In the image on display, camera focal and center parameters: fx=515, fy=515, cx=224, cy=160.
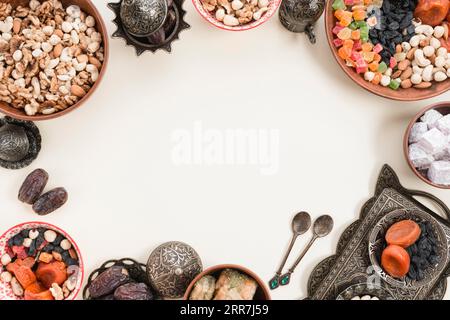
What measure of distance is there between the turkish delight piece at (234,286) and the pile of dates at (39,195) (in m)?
0.41

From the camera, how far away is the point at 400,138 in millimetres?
1267

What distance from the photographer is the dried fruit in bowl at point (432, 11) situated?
3.82ft

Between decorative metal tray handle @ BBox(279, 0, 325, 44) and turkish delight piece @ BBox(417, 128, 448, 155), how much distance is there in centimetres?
34

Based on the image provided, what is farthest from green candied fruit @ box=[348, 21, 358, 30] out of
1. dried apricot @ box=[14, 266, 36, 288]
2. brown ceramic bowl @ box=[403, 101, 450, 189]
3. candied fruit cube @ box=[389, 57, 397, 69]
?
dried apricot @ box=[14, 266, 36, 288]

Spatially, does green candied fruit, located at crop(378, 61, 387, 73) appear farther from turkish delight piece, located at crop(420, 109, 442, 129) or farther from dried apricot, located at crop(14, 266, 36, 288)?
dried apricot, located at crop(14, 266, 36, 288)

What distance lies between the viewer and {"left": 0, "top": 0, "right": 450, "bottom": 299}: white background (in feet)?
4.00

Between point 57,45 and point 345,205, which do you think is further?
point 345,205

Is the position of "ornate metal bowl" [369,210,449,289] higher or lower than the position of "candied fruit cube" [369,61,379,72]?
lower

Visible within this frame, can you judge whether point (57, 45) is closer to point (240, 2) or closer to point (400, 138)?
point (240, 2)

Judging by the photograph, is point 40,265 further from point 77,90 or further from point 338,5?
point 338,5

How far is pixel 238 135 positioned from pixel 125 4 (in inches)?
15.6

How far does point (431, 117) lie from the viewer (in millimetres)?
1197

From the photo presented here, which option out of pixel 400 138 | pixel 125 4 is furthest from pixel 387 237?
pixel 125 4

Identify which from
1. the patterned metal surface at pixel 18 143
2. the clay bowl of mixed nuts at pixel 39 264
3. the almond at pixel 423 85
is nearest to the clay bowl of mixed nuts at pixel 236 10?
the almond at pixel 423 85
